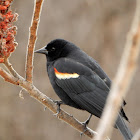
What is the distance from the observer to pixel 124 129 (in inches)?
87.9

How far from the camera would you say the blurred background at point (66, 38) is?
5.04 m

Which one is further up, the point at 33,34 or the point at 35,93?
the point at 33,34

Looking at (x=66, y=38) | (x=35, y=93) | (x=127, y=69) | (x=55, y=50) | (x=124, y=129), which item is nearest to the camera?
(x=127, y=69)

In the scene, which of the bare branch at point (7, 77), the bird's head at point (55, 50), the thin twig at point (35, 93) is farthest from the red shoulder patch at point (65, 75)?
the bare branch at point (7, 77)

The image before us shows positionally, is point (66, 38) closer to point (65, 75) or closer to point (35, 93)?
point (65, 75)

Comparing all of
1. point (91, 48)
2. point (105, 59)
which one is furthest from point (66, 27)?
point (105, 59)

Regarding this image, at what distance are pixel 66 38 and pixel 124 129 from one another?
10.3 feet

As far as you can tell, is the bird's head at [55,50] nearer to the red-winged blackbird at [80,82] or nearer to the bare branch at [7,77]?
the red-winged blackbird at [80,82]

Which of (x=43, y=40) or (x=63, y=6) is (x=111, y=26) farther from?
(x=43, y=40)

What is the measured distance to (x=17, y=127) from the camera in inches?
201

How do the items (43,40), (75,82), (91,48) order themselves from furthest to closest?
(91,48) → (43,40) → (75,82)

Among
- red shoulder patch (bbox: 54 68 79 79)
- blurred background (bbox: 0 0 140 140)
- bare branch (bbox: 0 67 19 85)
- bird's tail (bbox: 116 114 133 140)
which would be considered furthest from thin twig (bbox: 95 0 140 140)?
blurred background (bbox: 0 0 140 140)

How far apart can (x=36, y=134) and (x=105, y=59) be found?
6.06 ft

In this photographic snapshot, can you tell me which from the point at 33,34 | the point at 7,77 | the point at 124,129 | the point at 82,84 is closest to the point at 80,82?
the point at 82,84
